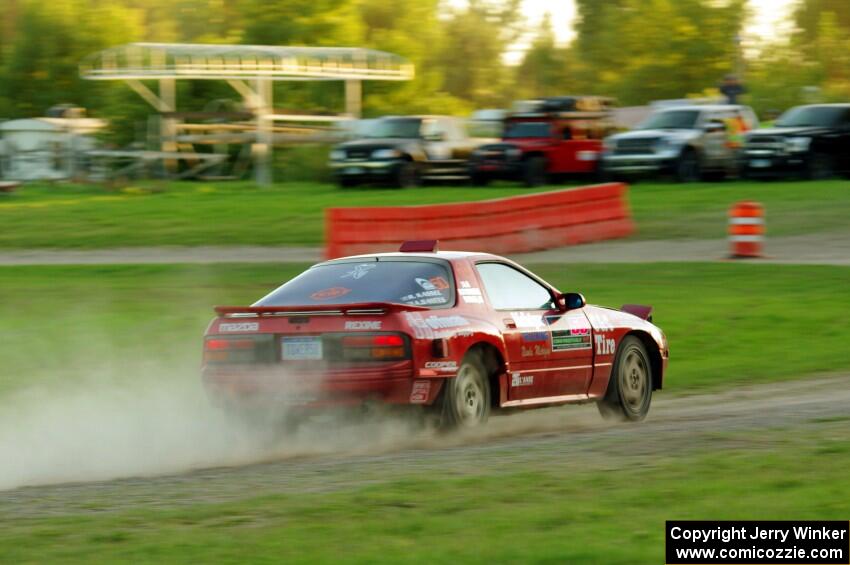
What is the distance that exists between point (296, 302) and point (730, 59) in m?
69.2

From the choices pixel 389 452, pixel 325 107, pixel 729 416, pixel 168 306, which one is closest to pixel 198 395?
pixel 389 452

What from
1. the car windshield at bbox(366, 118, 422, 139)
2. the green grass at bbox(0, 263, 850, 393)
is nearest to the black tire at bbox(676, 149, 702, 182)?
the car windshield at bbox(366, 118, 422, 139)

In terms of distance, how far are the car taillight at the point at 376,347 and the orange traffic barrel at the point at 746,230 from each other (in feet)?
45.4

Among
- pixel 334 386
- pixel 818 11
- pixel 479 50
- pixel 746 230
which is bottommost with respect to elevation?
pixel 334 386

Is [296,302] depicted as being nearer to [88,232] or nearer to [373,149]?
[88,232]

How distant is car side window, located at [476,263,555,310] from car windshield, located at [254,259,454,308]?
0.42 meters

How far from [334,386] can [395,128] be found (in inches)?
1038

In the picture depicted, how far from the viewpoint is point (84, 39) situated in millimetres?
61781

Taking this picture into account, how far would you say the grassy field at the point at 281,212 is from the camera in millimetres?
26156

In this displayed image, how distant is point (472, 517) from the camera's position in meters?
6.51

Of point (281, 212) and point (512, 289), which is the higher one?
point (512, 289)

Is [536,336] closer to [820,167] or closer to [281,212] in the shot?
[281,212]

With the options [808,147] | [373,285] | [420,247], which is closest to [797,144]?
[808,147]

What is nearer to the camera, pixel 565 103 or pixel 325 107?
pixel 565 103
